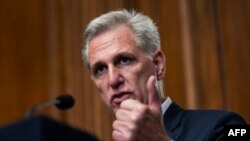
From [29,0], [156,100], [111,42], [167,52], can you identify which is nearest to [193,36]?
[167,52]

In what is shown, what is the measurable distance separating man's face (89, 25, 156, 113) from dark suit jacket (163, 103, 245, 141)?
0.50 feet

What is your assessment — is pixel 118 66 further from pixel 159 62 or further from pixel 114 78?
pixel 159 62

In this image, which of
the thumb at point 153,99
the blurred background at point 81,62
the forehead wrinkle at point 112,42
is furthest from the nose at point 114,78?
the blurred background at point 81,62

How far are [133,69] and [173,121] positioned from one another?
0.29 meters

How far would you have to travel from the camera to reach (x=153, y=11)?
3379mm

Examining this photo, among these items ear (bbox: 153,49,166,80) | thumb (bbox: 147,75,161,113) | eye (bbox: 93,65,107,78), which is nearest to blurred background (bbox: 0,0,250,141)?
ear (bbox: 153,49,166,80)

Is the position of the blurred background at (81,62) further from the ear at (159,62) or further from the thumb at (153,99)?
the thumb at (153,99)

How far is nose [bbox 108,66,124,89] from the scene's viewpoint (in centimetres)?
204

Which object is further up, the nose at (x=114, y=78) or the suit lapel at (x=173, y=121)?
the nose at (x=114, y=78)

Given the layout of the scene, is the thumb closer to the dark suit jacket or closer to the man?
the man

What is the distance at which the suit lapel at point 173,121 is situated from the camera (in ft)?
6.57

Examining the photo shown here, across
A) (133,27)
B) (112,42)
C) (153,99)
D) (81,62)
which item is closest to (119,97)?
(112,42)

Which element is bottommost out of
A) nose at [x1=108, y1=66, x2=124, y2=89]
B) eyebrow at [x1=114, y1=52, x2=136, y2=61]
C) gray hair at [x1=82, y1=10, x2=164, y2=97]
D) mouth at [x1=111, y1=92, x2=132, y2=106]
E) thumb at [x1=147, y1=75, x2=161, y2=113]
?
mouth at [x1=111, y1=92, x2=132, y2=106]

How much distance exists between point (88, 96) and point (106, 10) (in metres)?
0.63
